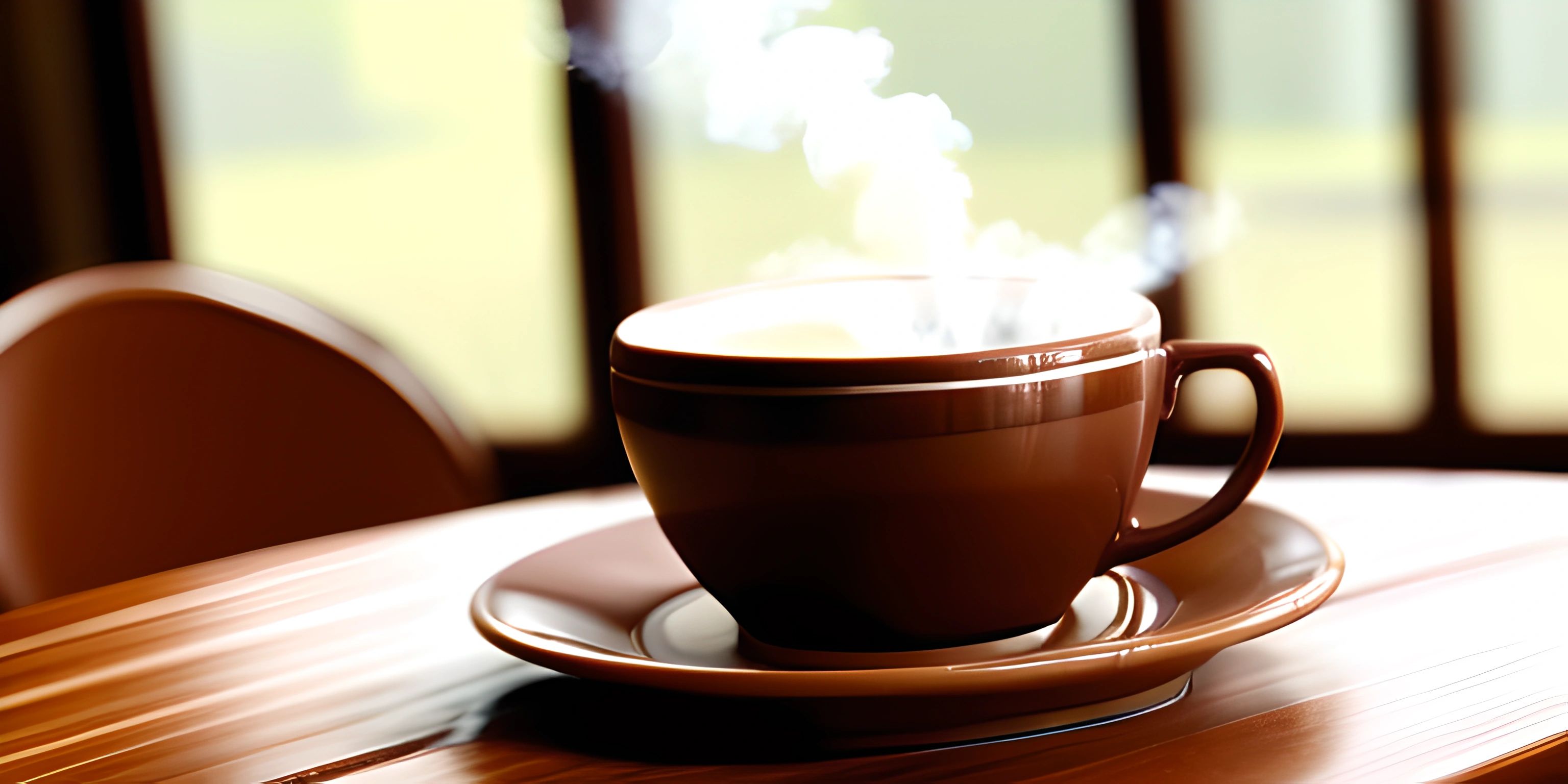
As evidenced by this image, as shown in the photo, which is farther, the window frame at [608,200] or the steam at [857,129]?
the window frame at [608,200]

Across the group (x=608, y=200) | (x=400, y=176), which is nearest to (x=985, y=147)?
(x=608, y=200)

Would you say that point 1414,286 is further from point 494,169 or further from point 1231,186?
point 494,169

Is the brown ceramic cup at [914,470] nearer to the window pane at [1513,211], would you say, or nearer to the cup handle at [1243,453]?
the cup handle at [1243,453]

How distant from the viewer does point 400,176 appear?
8.21 feet

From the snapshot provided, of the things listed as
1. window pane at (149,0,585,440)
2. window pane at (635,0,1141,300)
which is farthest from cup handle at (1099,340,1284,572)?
window pane at (149,0,585,440)

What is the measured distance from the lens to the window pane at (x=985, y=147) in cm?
218

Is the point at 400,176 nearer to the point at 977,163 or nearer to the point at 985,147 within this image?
the point at 985,147

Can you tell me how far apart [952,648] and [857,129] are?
16cm

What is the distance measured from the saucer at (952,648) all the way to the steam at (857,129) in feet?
0.33

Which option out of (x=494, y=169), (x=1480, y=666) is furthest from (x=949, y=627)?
(x=494, y=169)

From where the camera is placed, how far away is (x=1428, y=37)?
2.06 meters

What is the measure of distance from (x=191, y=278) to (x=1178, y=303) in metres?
1.73

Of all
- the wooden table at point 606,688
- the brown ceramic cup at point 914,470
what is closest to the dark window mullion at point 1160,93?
the wooden table at point 606,688

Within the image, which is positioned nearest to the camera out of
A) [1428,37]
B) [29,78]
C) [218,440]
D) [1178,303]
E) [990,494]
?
[990,494]
